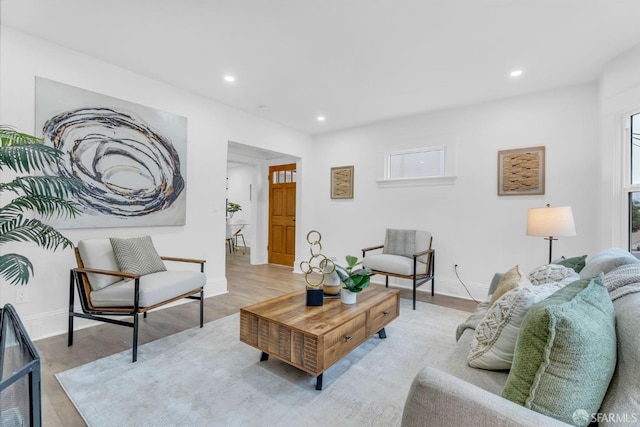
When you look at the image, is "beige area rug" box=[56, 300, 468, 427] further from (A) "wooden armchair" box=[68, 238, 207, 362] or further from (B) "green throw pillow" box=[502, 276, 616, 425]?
(B) "green throw pillow" box=[502, 276, 616, 425]

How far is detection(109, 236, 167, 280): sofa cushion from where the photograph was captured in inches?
97.9

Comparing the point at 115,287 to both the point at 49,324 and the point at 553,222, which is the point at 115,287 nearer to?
the point at 49,324

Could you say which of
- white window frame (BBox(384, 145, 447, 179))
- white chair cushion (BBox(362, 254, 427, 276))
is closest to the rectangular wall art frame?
white window frame (BBox(384, 145, 447, 179))

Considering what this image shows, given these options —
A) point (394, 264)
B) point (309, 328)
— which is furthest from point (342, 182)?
point (309, 328)

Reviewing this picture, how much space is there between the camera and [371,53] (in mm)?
2586

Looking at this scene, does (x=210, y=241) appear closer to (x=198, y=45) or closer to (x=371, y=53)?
(x=198, y=45)

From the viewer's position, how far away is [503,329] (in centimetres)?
119

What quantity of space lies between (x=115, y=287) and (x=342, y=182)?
3.48m

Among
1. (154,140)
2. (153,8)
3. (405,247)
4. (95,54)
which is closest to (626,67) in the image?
(405,247)

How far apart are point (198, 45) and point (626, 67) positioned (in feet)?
12.0

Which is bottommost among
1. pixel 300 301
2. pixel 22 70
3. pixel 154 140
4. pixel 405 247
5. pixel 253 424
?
pixel 253 424

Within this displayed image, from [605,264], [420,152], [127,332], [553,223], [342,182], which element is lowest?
[127,332]

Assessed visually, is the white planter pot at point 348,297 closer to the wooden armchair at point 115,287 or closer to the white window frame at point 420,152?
the wooden armchair at point 115,287

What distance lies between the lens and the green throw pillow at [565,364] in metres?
0.77
